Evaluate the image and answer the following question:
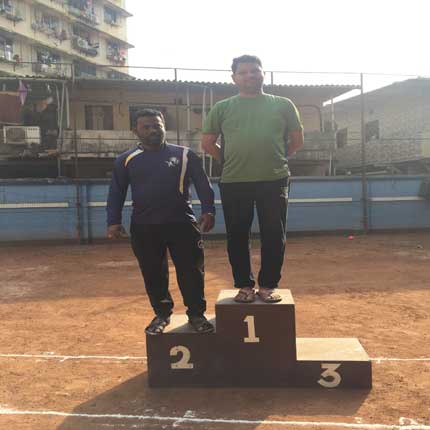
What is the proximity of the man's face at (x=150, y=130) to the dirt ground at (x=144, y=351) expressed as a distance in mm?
1892

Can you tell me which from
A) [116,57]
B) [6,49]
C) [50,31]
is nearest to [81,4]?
[50,31]

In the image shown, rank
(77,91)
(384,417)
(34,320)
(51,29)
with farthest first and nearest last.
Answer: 1. (51,29)
2. (77,91)
3. (34,320)
4. (384,417)

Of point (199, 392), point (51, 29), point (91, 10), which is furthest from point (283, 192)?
point (91, 10)

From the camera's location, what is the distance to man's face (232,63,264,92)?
3.26 metres

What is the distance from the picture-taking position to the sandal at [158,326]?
132 inches

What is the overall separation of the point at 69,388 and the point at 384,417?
230 cm

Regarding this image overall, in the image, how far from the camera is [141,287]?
7.23 m

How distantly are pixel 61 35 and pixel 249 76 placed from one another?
32.8 metres

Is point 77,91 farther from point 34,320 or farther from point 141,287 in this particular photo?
point 34,320

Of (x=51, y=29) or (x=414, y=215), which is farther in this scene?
(x=51, y=29)

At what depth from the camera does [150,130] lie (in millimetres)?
3314

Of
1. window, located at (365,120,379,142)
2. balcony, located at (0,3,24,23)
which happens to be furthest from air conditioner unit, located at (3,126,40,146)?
balcony, located at (0,3,24,23)

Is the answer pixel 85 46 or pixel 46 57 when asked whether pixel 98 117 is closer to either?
pixel 46 57

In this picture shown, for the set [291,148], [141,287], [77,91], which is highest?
[77,91]
